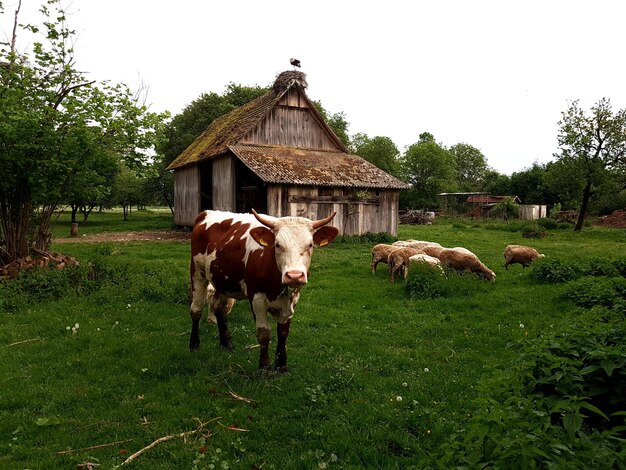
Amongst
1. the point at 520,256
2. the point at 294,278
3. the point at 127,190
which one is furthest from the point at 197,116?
the point at 294,278

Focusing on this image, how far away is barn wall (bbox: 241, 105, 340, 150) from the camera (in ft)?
73.3

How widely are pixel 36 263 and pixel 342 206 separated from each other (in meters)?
14.1

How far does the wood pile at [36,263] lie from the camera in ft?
31.5

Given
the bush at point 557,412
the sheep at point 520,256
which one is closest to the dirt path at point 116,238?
the sheep at point 520,256

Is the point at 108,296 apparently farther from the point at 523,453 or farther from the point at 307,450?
the point at 523,453

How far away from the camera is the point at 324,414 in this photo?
4.55 metres

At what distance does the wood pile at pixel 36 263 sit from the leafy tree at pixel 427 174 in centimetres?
4805

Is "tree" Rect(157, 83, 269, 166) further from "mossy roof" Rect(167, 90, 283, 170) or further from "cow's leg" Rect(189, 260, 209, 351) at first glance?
"cow's leg" Rect(189, 260, 209, 351)

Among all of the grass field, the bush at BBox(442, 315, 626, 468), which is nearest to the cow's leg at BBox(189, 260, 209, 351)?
the grass field

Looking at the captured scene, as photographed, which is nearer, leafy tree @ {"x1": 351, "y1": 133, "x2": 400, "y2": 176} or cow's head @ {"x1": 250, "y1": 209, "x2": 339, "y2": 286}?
cow's head @ {"x1": 250, "y1": 209, "x2": 339, "y2": 286}

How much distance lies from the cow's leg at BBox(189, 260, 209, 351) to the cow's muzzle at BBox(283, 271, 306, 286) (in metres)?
2.33

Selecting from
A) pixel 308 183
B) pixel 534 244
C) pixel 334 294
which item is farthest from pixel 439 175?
pixel 334 294

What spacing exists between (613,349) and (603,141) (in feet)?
106

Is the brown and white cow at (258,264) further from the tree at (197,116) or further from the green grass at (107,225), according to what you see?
the tree at (197,116)
